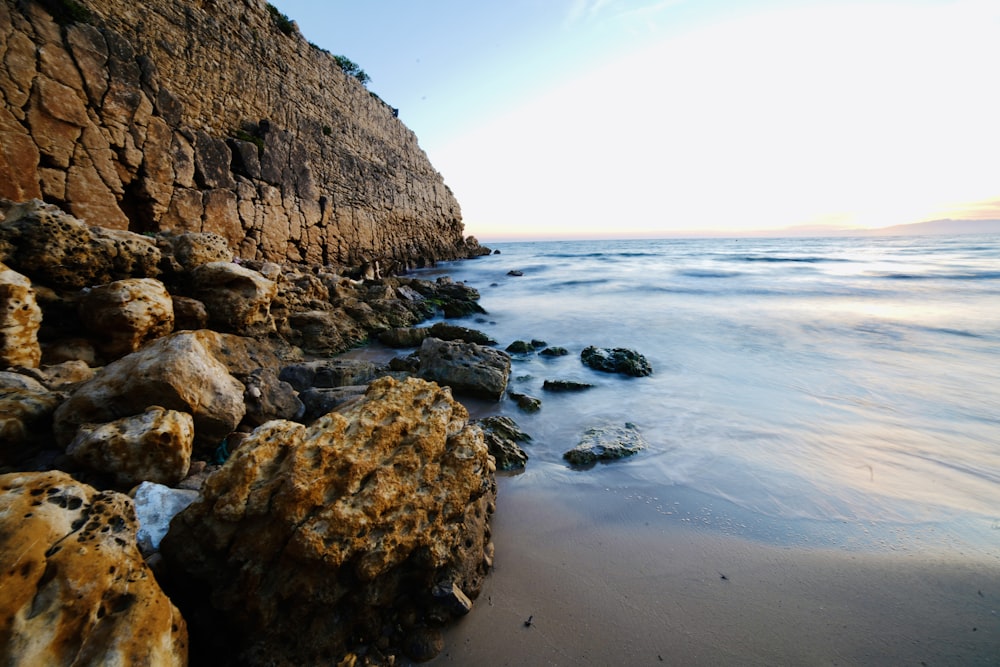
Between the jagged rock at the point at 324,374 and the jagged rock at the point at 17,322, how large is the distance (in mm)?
1897

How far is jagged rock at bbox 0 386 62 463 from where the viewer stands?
205 centimetres

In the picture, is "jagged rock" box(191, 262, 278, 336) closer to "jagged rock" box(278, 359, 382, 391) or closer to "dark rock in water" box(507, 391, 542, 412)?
"jagged rock" box(278, 359, 382, 391)

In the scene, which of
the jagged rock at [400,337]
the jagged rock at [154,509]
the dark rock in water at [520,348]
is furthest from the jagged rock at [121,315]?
the dark rock in water at [520,348]

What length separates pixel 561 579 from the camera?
2.23 m

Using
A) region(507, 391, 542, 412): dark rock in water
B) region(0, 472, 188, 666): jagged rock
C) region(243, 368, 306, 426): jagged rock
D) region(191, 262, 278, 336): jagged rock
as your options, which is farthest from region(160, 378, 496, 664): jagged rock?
region(191, 262, 278, 336): jagged rock

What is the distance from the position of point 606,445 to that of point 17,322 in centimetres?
456

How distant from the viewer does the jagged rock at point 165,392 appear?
2.22 metres

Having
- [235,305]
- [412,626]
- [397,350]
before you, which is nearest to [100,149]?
[235,305]

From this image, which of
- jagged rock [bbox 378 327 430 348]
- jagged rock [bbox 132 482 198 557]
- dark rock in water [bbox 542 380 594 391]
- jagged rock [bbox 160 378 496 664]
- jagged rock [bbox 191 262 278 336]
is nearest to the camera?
jagged rock [bbox 160 378 496 664]

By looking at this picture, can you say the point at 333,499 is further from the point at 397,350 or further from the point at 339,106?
the point at 339,106

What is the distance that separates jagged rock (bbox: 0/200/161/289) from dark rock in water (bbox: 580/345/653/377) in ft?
18.8

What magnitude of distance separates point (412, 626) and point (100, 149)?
8390 millimetres

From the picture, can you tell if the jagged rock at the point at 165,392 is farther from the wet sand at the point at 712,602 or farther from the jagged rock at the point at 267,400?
the wet sand at the point at 712,602

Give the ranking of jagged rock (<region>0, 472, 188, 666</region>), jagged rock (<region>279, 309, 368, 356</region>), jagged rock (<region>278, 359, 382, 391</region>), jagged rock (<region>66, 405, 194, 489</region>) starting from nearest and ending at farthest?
jagged rock (<region>0, 472, 188, 666</region>) → jagged rock (<region>66, 405, 194, 489</region>) → jagged rock (<region>278, 359, 382, 391</region>) → jagged rock (<region>279, 309, 368, 356</region>)
